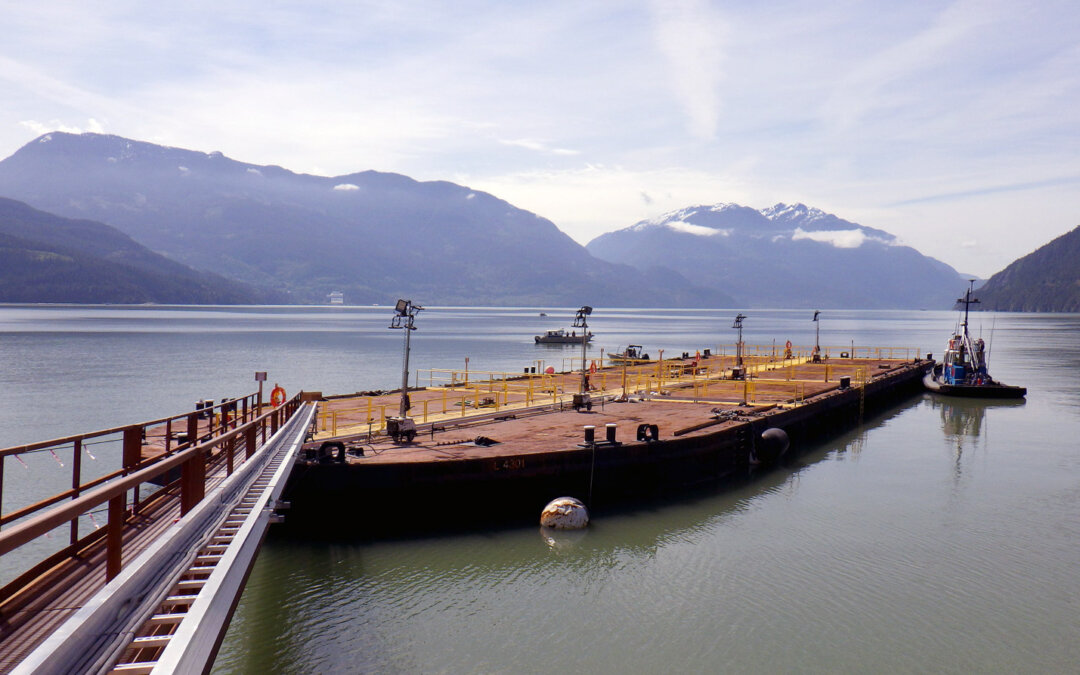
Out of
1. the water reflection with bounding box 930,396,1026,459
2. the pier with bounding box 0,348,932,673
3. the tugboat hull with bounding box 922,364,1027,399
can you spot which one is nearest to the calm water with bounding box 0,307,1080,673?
the pier with bounding box 0,348,932,673

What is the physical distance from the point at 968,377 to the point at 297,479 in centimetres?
5265

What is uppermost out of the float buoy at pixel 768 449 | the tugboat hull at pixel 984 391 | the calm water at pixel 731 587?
the tugboat hull at pixel 984 391

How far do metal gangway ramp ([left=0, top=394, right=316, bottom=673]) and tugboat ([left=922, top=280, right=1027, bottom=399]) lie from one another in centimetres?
5441

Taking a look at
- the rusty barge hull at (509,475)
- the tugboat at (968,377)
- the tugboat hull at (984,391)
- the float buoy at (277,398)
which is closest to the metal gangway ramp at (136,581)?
the rusty barge hull at (509,475)

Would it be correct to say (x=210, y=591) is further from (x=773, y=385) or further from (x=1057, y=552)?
(x=773, y=385)

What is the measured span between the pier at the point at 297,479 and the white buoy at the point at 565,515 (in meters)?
0.92

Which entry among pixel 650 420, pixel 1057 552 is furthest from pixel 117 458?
pixel 1057 552

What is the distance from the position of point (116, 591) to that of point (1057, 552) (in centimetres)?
2189

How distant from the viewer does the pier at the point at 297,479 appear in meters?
6.94

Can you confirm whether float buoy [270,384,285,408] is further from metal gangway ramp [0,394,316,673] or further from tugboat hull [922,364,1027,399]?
tugboat hull [922,364,1027,399]

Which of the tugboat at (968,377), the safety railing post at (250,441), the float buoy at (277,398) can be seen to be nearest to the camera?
the safety railing post at (250,441)

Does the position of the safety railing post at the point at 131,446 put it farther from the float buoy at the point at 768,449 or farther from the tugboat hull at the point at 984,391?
the tugboat hull at the point at 984,391

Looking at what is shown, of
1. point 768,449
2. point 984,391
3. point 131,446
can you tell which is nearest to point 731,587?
point 131,446

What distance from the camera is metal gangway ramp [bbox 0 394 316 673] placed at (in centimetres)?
603
